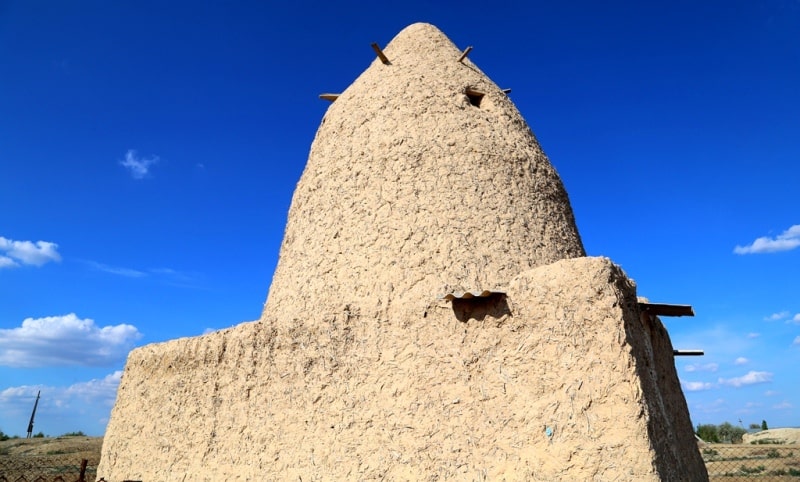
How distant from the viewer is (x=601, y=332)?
468cm

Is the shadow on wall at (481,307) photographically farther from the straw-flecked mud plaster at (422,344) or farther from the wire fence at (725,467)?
the wire fence at (725,467)

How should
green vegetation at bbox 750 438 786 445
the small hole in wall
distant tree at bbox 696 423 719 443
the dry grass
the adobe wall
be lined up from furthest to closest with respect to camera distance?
1. distant tree at bbox 696 423 719 443
2. green vegetation at bbox 750 438 786 445
3. the dry grass
4. the small hole in wall
5. the adobe wall

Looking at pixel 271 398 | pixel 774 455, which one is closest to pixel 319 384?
pixel 271 398

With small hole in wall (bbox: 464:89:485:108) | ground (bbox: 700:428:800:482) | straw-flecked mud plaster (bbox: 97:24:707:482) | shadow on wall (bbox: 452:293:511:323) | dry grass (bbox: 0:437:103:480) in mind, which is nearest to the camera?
straw-flecked mud plaster (bbox: 97:24:707:482)

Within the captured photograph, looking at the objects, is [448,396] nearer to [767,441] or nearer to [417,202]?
[417,202]

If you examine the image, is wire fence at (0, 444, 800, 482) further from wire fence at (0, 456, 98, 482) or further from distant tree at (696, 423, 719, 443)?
distant tree at (696, 423, 719, 443)

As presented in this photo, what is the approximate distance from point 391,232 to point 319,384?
183 centimetres

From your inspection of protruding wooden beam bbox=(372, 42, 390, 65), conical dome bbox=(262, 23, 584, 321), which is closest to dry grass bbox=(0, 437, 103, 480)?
conical dome bbox=(262, 23, 584, 321)

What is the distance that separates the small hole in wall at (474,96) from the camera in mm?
8148

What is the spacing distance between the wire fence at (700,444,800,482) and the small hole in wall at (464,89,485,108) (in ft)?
32.6

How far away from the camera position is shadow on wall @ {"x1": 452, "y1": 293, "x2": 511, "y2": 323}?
17.0 ft

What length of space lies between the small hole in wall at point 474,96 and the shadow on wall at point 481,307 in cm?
383

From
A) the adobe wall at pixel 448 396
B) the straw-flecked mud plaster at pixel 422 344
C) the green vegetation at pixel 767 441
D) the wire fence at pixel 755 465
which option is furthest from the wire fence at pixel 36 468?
the green vegetation at pixel 767 441

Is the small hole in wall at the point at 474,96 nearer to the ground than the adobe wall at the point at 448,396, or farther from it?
farther from it
